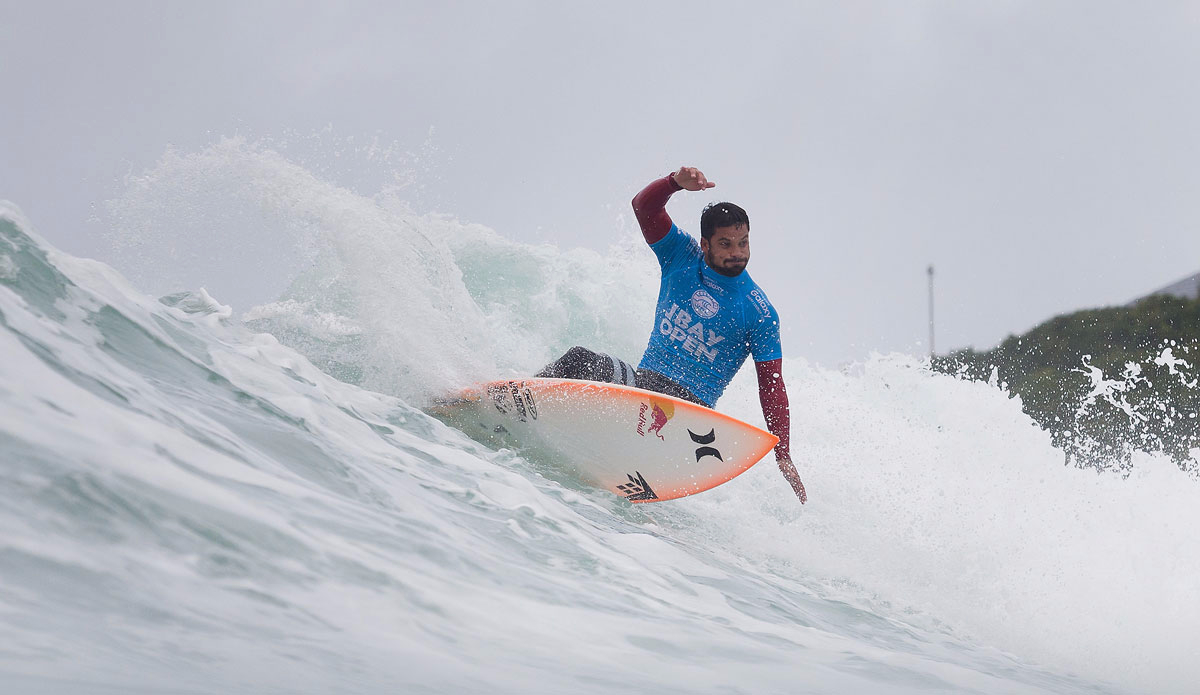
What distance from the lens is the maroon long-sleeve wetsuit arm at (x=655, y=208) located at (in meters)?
4.58

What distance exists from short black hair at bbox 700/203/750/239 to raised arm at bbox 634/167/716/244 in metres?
0.22

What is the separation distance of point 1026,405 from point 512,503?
22301mm

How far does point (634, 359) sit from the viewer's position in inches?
386

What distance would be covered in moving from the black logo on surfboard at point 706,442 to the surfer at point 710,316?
0.26 meters

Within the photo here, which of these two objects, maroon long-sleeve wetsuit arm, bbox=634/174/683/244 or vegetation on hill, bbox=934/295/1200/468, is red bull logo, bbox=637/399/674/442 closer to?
maroon long-sleeve wetsuit arm, bbox=634/174/683/244

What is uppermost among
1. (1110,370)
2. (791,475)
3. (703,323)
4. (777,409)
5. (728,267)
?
(1110,370)

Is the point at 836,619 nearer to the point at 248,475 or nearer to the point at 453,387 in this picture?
the point at 248,475

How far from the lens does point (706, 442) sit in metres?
4.69

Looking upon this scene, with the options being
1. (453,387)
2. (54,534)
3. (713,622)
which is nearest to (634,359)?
(453,387)

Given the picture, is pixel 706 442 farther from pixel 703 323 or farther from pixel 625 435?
pixel 703 323

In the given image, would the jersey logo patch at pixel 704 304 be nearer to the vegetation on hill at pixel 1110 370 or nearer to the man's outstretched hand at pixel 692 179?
the man's outstretched hand at pixel 692 179

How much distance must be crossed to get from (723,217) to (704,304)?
45 centimetres

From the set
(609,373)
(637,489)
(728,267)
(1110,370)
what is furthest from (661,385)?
(1110,370)

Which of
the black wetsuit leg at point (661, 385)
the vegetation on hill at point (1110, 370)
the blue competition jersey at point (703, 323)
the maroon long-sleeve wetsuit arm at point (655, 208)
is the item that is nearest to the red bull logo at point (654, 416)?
the black wetsuit leg at point (661, 385)
